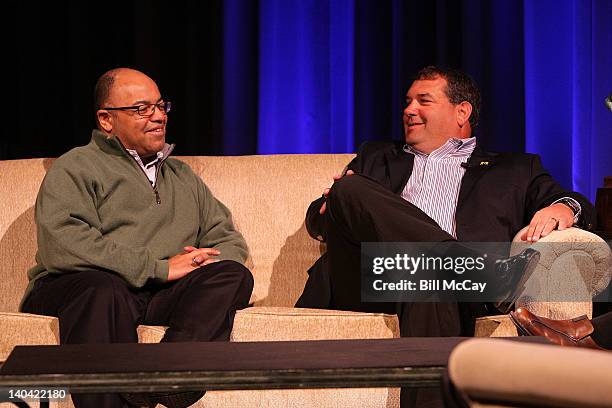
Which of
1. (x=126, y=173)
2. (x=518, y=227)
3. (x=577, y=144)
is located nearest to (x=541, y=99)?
(x=577, y=144)


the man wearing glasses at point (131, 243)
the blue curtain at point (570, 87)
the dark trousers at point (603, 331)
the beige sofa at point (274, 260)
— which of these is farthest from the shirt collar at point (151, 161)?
the blue curtain at point (570, 87)

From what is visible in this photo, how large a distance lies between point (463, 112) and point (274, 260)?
0.87 m

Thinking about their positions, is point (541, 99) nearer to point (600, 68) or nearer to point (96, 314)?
point (600, 68)

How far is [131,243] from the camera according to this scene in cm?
292

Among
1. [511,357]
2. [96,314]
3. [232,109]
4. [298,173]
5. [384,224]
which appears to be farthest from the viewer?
[232,109]

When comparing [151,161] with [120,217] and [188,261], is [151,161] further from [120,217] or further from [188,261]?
[188,261]

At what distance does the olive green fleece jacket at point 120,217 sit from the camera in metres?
2.77

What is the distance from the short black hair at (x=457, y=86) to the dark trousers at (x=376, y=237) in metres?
0.82

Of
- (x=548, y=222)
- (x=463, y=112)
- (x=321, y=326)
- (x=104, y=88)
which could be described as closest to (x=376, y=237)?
(x=321, y=326)

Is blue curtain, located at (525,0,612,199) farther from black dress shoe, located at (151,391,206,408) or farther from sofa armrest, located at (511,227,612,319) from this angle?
black dress shoe, located at (151,391,206,408)

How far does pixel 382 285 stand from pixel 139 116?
0.98 meters

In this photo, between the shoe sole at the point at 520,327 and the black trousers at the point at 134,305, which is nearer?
the shoe sole at the point at 520,327

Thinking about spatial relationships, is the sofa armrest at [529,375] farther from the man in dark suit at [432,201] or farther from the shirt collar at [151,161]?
the shirt collar at [151,161]

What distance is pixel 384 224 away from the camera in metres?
2.71
